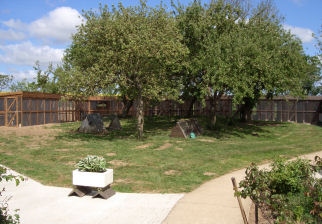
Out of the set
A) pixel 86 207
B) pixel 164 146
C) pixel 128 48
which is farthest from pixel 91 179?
pixel 128 48

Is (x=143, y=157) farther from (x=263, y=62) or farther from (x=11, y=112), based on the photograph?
(x=11, y=112)

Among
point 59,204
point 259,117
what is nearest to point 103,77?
point 59,204

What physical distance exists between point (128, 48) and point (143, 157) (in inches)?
257

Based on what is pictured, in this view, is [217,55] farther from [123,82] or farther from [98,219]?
[98,219]

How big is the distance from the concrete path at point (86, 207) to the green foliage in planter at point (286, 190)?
217 cm

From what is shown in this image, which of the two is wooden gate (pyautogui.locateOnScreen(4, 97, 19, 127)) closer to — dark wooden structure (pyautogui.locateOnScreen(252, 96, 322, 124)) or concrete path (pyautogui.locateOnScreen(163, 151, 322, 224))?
concrete path (pyautogui.locateOnScreen(163, 151, 322, 224))

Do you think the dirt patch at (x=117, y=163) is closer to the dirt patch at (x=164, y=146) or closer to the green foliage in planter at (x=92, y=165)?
the dirt patch at (x=164, y=146)

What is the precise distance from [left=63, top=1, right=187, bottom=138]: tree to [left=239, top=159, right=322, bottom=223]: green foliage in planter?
11798 mm

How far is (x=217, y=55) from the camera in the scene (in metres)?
18.5

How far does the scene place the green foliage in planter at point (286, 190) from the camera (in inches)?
179

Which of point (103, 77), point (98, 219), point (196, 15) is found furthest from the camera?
point (196, 15)

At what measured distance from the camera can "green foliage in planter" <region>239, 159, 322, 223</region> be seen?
4555 mm

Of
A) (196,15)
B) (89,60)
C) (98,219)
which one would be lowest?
(98,219)

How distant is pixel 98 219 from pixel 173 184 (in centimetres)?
302
